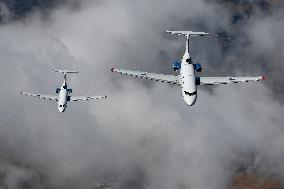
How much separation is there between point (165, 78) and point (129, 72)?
15652 mm

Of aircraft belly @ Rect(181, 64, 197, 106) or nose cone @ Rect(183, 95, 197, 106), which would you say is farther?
aircraft belly @ Rect(181, 64, 197, 106)

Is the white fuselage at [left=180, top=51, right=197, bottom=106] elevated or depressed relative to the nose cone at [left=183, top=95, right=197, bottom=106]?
elevated

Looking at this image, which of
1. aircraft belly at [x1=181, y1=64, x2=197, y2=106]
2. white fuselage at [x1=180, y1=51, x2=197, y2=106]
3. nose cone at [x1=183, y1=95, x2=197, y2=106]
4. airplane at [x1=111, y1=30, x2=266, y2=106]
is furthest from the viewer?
airplane at [x1=111, y1=30, x2=266, y2=106]

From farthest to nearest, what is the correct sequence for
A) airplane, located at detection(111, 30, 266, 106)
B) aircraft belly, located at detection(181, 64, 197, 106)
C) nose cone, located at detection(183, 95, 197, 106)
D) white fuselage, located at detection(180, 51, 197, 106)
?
1. airplane, located at detection(111, 30, 266, 106)
2. white fuselage, located at detection(180, 51, 197, 106)
3. aircraft belly, located at detection(181, 64, 197, 106)
4. nose cone, located at detection(183, 95, 197, 106)

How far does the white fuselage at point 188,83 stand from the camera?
182500 millimetres

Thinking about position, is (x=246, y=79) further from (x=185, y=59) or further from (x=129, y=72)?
(x=129, y=72)

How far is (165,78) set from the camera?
195000 mm

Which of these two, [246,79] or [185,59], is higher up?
[185,59]

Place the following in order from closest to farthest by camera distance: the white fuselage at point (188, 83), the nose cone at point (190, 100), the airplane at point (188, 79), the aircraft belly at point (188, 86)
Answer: the nose cone at point (190, 100) < the aircraft belly at point (188, 86) < the white fuselage at point (188, 83) < the airplane at point (188, 79)

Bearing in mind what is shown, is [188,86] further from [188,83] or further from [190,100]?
[190,100]

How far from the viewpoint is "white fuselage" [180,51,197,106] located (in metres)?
182

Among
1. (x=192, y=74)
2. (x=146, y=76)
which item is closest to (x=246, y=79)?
(x=192, y=74)

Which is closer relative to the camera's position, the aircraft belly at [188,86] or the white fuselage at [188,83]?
the aircraft belly at [188,86]

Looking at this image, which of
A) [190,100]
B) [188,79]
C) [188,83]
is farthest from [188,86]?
[190,100]
